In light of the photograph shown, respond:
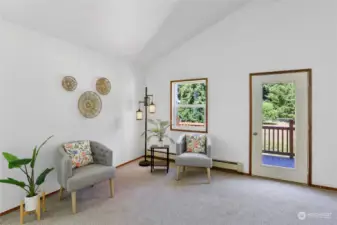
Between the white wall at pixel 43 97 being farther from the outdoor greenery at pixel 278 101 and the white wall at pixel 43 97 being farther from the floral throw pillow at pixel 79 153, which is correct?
the outdoor greenery at pixel 278 101

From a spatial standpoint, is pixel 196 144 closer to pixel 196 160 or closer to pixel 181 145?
pixel 181 145

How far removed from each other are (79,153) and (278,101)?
346 centimetres

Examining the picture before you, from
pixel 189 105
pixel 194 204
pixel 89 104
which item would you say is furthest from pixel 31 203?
pixel 189 105

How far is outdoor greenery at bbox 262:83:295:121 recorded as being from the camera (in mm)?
3537

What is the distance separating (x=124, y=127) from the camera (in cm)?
455

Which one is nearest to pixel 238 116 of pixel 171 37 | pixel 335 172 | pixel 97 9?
pixel 335 172

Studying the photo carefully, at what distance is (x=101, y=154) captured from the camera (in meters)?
3.16

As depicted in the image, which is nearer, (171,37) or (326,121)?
(326,121)

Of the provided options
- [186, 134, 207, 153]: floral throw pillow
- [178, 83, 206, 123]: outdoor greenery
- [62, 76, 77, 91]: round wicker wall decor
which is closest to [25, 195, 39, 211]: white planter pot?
[62, 76, 77, 91]: round wicker wall decor

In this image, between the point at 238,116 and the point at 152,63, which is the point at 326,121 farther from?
the point at 152,63

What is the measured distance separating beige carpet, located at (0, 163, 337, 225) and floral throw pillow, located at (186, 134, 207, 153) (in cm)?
54

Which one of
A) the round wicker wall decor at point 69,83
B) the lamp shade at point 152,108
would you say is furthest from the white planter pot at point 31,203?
the lamp shade at point 152,108

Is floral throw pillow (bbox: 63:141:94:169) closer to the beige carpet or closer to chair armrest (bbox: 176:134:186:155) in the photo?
the beige carpet

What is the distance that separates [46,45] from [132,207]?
259 cm
